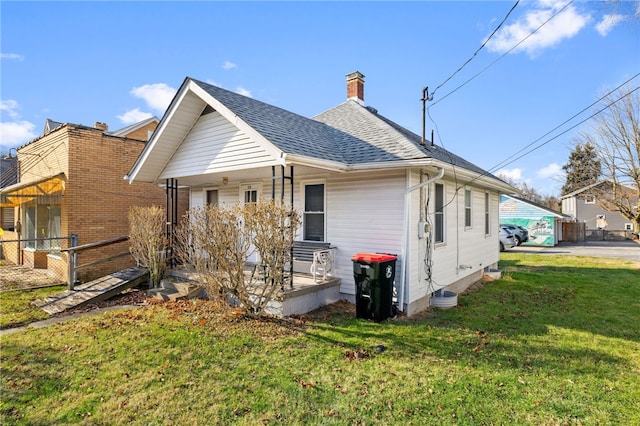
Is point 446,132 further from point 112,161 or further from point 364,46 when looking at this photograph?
point 112,161

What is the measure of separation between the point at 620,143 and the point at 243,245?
2649cm

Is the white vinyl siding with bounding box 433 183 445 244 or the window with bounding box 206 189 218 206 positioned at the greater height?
the window with bounding box 206 189 218 206

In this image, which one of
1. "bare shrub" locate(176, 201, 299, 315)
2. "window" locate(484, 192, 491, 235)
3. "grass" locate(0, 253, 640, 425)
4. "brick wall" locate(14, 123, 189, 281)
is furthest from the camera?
"window" locate(484, 192, 491, 235)

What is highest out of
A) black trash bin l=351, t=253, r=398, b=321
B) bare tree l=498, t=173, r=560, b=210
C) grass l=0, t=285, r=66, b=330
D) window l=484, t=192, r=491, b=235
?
bare tree l=498, t=173, r=560, b=210

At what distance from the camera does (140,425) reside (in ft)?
10.8

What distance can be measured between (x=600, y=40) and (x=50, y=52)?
14.3 meters

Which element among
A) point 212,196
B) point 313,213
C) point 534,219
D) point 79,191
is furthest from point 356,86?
point 534,219

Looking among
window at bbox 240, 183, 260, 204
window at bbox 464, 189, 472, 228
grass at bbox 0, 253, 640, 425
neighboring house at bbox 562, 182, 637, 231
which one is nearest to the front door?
window at bbox 240, 183, 260, 204

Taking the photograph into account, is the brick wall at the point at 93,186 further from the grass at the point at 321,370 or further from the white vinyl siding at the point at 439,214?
the white vinyl siding at the point at 439,214

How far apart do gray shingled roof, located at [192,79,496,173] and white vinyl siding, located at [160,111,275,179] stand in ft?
1.60

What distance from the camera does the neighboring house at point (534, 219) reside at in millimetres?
27875

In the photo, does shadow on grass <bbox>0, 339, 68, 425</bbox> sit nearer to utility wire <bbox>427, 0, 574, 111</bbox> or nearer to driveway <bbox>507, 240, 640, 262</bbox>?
utility wire <bbox>427, 0, 574, 111</bbox>

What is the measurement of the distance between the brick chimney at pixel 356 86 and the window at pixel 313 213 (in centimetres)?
515

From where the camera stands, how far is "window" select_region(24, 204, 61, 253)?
1185cm
